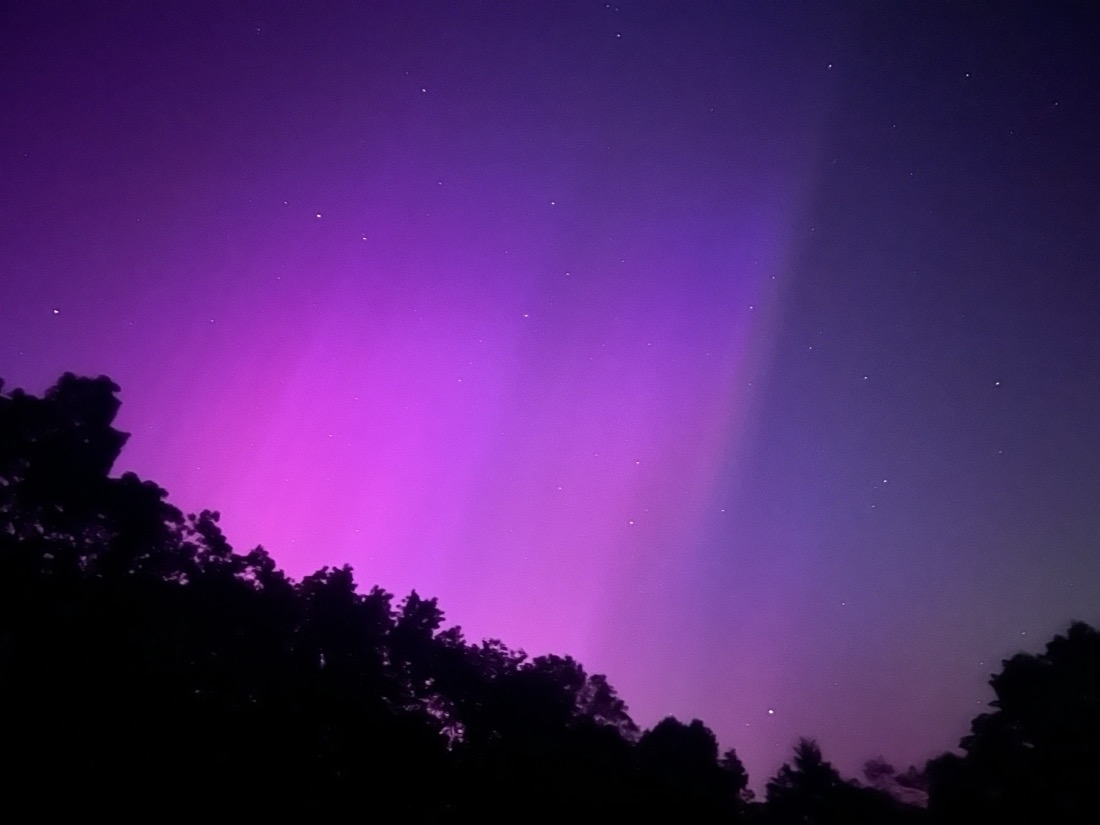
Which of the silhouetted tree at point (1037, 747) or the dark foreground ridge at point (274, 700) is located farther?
the silhouetted tree at point (1037, 747)

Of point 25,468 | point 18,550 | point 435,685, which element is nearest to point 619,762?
point 435,685

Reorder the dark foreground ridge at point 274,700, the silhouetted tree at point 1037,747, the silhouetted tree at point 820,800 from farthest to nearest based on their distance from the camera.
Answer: the silhouetted tree at point 820,800 → the silhouetted tree at point 1037,747 → the dark foreground ridge at point 274,700

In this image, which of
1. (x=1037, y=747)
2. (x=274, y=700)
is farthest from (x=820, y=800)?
(x=274, y=700)

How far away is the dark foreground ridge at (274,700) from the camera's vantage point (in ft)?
50.6

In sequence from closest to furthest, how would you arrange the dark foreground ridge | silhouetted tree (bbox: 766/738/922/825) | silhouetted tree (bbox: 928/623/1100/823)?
1. the dark foreground ridge
2. silhouetted tree (bbox: 928/623/1100/823)
3. silhouetted tree (bbox: 766/738/922/825)

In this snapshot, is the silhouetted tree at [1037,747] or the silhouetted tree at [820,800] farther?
the silhouetted tree at [820,800]

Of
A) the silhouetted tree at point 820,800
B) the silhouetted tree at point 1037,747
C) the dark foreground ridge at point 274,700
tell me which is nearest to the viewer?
the dark foreground ridge at point 274,700

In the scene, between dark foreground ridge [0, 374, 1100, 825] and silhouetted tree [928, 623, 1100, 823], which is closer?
dark foreground ridge [0, 374, 1100, 825]

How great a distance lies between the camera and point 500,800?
18594mm

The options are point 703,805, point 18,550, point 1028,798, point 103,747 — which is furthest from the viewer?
point 1028,798

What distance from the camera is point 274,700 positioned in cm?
→ 1770

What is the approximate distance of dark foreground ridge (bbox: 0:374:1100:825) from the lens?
15.4m

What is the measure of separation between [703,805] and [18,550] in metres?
20.8

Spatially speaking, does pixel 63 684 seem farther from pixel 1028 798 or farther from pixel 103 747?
pixel 1028 798
